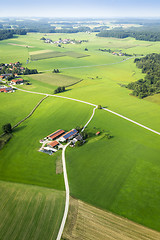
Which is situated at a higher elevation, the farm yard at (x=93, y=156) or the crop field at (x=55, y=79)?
the crop field at (x=55, y=79)

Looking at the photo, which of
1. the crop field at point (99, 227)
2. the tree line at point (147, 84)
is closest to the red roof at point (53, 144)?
the crop field at point (99, 227)

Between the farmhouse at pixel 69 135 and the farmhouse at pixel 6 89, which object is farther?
the farmhouse at pixel 6 89

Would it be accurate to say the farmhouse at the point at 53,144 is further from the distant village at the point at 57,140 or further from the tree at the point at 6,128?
the tree at the point at 6,128

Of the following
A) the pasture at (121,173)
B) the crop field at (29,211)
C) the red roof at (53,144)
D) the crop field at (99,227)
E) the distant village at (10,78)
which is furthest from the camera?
the distant village at (10,78)

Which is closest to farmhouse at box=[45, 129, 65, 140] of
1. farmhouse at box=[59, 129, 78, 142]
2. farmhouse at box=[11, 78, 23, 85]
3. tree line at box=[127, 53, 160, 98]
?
farmhouse at box=[59, 129, 78, 142]

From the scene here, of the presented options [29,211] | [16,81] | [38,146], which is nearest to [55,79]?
[16,81]

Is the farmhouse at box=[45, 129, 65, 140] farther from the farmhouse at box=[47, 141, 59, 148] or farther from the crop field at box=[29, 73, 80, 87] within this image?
the crop field at box=[29, 73, 80, 87]

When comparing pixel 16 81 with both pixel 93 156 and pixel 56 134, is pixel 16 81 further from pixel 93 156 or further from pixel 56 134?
pixel 93 156
